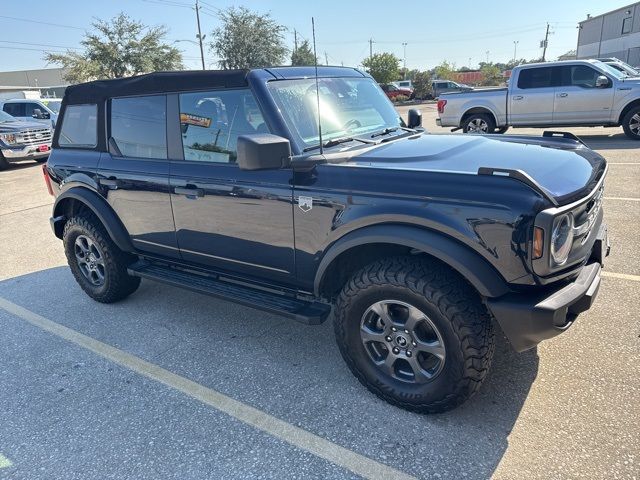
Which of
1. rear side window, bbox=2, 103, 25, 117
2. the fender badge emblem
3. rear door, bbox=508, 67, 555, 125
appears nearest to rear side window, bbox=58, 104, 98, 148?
the fender badge emblem

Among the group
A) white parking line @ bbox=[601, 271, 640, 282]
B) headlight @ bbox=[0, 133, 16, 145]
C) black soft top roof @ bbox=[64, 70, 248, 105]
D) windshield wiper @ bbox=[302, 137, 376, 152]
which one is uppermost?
black soft top roof @ bbox=[64, 70, 248, 105]

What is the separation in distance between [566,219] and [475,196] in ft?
1.51

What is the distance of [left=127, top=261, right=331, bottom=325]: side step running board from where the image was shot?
9.64ft

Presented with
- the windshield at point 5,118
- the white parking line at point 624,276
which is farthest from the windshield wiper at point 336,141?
the windshield at point 5,118

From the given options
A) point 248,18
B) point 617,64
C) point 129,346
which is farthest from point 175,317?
point 248,18

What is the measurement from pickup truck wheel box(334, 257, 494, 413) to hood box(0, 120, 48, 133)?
14068mm

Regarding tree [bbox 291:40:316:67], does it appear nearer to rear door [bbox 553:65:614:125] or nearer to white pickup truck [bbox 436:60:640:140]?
white pickup truck [bbox 436:60:640:140]

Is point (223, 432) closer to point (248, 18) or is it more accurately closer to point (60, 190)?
point (60, 190)

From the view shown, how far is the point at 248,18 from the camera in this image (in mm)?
38844

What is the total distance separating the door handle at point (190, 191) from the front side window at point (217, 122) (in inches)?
8.6

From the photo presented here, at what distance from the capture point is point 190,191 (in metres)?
3.38

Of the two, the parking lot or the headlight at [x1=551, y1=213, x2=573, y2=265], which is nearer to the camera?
the headlight at [x1=551, y1=213, x2=573, y2=265]

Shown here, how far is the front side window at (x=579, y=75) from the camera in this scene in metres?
11.2

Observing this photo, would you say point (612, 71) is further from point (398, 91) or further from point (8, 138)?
point (398, 91)
